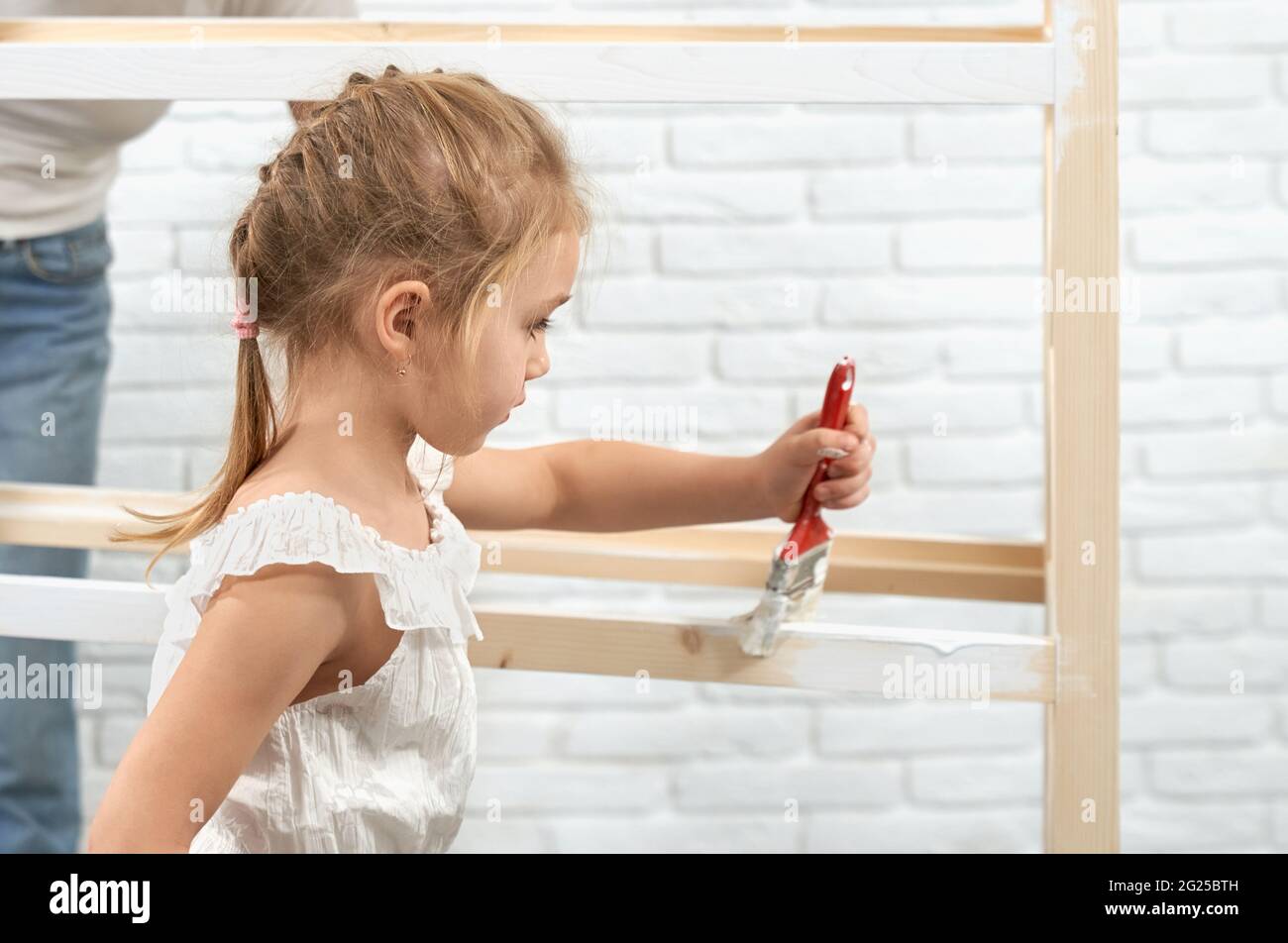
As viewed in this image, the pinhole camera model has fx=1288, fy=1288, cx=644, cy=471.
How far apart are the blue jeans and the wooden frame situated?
0.46 meters

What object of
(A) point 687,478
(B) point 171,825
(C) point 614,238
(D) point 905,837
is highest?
(C) point 614,238

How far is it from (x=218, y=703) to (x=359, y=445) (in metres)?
0.16

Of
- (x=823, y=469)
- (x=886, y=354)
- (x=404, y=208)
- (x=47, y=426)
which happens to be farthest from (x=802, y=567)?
(x=47, y=426)

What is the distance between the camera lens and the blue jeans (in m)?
1.13

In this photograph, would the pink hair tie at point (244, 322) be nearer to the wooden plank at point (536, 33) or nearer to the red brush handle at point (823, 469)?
the wooden plank at point (536, 33)

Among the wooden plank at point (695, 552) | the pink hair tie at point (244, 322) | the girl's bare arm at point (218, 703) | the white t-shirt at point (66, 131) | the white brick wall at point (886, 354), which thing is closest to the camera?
the girl's bare arm at point (218, 703)

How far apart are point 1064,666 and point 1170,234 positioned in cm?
81

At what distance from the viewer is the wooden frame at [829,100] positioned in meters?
0.63

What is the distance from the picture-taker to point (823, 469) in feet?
2.48

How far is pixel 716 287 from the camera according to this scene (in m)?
1.33

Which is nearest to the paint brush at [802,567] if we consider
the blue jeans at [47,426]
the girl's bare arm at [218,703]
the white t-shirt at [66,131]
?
the girl's bare arm at [218,703]

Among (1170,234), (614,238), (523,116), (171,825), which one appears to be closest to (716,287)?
(614,238)

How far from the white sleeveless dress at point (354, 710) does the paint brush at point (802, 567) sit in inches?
6.3
